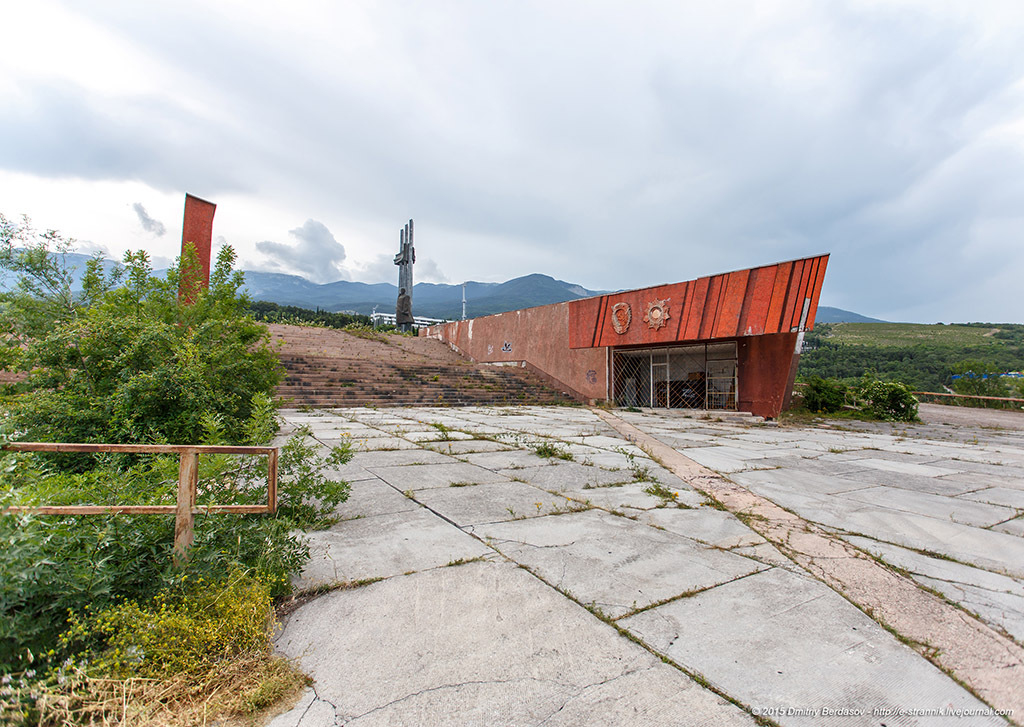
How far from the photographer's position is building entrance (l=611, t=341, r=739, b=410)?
1382cm

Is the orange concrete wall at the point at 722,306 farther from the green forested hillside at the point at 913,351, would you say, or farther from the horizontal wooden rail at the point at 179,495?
the horizontal wooden rail at the point at 179,495

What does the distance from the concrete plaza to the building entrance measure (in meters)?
9.43

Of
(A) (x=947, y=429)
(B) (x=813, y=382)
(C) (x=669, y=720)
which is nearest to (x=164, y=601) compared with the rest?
(C) (x=669, y=720)

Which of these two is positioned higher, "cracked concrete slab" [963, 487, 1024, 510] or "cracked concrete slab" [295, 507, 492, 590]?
"cracked concrete slab" [963, 487, 1024, 510]

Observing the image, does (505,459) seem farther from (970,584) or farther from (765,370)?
(765,370)

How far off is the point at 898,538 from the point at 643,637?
2.31 m

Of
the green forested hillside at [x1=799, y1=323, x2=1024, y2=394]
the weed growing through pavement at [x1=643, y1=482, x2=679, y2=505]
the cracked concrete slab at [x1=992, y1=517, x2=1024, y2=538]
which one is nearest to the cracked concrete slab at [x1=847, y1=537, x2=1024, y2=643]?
the cracked concrete slab at [x1=992, y1=517, x2=1024, y2=538]

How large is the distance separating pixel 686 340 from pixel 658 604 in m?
11.6

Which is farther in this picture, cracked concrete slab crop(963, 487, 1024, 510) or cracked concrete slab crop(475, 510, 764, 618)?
cracked concrete slab crop(963, 487, 1024, 510)

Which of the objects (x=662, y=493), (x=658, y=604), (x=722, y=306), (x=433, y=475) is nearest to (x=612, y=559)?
(x=658, y=604)

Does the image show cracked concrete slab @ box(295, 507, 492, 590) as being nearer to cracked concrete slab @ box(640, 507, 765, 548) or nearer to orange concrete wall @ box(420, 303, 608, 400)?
cracked concrete slab @ box(640, 507, 765, 548)

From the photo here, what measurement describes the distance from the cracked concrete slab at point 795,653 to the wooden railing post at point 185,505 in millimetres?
1781

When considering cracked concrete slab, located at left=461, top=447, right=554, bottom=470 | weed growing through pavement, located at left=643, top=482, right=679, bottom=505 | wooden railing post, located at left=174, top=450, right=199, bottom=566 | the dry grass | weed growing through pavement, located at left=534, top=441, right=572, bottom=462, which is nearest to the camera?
the dry grass

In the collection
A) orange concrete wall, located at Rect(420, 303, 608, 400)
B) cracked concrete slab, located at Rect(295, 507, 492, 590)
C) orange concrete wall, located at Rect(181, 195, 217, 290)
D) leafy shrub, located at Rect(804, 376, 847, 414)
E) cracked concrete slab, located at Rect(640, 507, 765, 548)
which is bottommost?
cracked concrete slab, located at Rect(295, 507, 492, 590)
